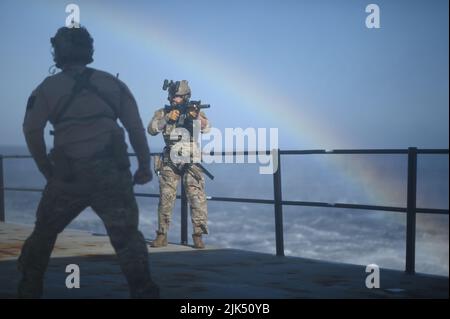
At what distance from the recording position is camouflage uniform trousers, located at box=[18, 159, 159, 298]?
3758 mm

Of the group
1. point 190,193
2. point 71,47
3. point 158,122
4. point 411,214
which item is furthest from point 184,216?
point 71,47

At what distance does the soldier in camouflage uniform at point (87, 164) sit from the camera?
12.4 ft

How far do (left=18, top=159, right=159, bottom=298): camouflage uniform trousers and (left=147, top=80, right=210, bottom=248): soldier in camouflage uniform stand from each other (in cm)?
337

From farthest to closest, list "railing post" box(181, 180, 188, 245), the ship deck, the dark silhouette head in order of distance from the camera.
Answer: "railing post" box(181, 180, 188, 245)
the ship deck
the dark silhouette head

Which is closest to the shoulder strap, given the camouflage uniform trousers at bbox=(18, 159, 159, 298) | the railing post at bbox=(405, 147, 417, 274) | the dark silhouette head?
the dark silhouette head

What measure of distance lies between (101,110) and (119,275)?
78.0 inches

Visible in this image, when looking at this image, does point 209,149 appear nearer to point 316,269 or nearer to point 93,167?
point 316,269

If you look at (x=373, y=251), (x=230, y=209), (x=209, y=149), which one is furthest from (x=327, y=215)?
(x=209, y=149)

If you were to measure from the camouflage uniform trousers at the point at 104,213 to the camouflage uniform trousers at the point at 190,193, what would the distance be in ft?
11.1

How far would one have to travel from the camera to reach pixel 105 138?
3.87m

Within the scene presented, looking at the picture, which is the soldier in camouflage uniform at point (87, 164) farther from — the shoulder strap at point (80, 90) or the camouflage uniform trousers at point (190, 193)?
the camouflage uniform trousers at point (190, 193)

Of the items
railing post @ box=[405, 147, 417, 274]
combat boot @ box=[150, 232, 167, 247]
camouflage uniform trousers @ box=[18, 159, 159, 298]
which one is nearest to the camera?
camouflage uniform trousers @ box=[18, 159, 159, 298]

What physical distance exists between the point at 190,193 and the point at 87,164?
350 centimetres

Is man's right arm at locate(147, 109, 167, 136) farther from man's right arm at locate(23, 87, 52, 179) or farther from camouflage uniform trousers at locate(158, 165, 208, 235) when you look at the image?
man's right arm at locate(23, 87, 52, 179)
